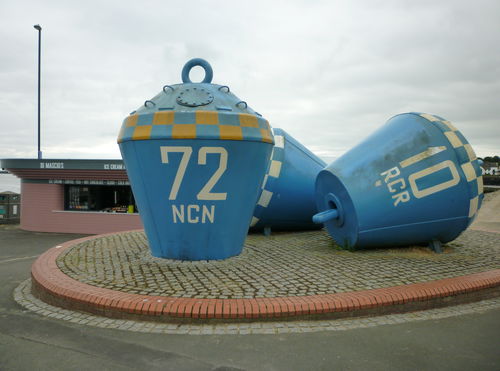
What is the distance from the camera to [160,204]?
692 cm

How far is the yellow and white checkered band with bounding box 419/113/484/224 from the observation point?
768cm

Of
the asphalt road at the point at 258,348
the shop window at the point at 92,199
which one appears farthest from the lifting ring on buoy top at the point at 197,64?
the shop window at the point at 92,199

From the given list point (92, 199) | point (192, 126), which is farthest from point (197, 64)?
point (92, 199)

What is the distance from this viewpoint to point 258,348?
418cm

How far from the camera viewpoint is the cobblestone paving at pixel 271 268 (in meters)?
5.66

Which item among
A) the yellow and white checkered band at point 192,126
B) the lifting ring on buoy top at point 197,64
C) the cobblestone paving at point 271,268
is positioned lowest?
the cobblestone paving at point 271,268

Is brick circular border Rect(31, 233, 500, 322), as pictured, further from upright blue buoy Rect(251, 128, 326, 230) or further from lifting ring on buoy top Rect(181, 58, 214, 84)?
upright blue buoy Rect(251, 128, 326, 230)

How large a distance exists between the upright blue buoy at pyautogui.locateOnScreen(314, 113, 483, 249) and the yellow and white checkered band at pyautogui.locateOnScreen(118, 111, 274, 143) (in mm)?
2169

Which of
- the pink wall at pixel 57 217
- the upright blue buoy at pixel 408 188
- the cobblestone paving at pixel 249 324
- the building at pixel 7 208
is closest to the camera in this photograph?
the cobblestone paving at pixel 249 324

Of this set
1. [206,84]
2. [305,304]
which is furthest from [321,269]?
[206,84]

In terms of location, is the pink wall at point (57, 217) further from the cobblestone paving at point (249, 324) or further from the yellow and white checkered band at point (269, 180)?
the cobblestone paving at point (249, 324)

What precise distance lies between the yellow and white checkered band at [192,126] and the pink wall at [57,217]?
959 cm

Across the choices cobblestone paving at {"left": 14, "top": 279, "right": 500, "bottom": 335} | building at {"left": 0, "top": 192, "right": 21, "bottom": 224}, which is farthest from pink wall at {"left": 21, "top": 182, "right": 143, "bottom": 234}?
cobblestone paving at {"left": 14, "top": 279, "right": 500, "bottom": 335}

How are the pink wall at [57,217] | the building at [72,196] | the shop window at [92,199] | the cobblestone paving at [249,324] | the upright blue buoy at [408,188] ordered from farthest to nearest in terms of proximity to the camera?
the shop window at [92,199], the pink wall at [57,217], the building at [72,196], the upright blue buoy at [408,188], the cobblestone paving at [249,324]
